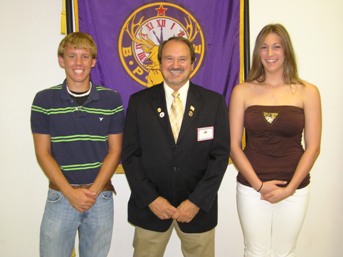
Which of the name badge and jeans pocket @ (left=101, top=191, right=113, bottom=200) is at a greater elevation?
the name badge

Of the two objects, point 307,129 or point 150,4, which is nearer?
point 307,129

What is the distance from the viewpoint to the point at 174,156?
5.79 feet

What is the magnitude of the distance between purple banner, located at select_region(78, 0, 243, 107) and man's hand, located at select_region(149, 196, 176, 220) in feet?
3.07

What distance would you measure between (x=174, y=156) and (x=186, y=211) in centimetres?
33

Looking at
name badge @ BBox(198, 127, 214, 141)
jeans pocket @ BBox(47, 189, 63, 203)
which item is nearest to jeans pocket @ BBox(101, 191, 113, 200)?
jeans pocket @ BBox(47, 189, 63, 203)

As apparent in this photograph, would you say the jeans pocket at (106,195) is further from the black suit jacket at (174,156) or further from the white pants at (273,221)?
the white pants at (273,221)

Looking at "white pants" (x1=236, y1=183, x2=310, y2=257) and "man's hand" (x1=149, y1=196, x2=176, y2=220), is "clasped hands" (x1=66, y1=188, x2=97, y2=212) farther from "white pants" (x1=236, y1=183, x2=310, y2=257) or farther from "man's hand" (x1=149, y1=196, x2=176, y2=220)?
"white pants" (x1=236, y1=183, x2=310, y2=257)

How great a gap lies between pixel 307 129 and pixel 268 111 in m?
0.28

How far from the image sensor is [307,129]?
1907 millimetres

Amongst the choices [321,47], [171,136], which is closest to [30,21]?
[171,136]

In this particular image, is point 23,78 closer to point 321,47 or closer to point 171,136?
point 171,136

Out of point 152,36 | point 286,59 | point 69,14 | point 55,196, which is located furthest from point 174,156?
point 69,14

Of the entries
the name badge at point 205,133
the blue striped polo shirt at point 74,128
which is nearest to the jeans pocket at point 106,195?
the blue striped polo shirt at point 74,128

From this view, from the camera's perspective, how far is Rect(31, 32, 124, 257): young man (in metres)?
1.75
